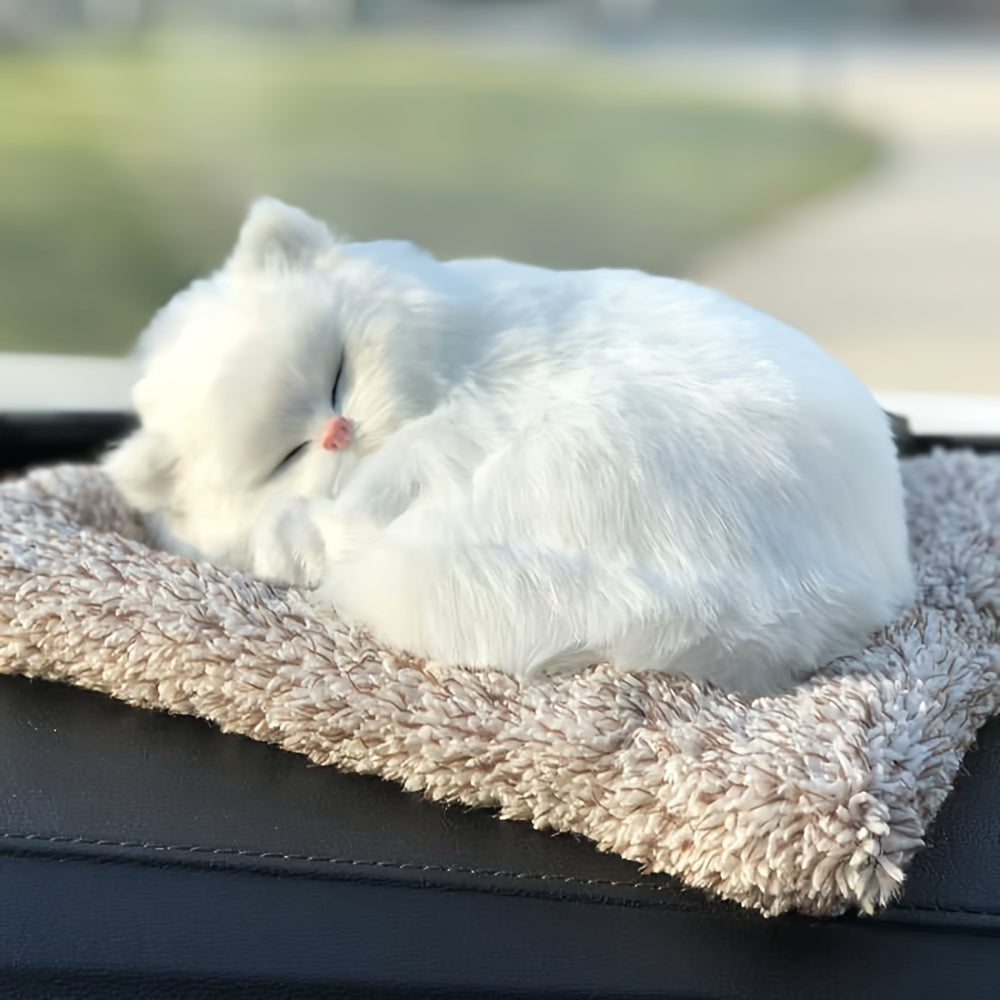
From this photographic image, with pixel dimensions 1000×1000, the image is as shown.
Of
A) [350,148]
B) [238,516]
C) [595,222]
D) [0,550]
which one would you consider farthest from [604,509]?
[350,148]

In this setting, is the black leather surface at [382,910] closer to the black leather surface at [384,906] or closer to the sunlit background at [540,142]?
the black leather surface at [384,906]

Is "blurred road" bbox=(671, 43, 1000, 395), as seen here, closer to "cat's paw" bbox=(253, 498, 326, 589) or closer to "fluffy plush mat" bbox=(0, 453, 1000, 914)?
"fluffy plush mat" bbox=(0, 453, 1000, 914)

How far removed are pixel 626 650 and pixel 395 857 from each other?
0.63 ft

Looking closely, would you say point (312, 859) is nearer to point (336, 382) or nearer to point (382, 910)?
point (382, 910)

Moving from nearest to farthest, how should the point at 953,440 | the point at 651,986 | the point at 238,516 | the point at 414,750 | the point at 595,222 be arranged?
the point at 651,986
the point at 414,750
the point at 238,516
the point at 953,440
the point at 595,222

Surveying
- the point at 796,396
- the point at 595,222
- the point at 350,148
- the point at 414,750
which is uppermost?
the point at 350,148

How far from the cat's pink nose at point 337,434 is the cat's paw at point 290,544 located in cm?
5

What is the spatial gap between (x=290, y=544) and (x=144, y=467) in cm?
14

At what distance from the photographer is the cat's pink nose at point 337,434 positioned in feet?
2.81

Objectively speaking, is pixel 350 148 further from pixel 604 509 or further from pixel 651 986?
pixel 651 986

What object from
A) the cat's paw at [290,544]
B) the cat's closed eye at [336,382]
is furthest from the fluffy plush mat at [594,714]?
the cat's closed eye at [336,382]

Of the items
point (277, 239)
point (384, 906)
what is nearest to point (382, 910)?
point (384, 906)

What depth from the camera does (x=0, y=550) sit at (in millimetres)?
922

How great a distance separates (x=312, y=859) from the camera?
0.71 metres
